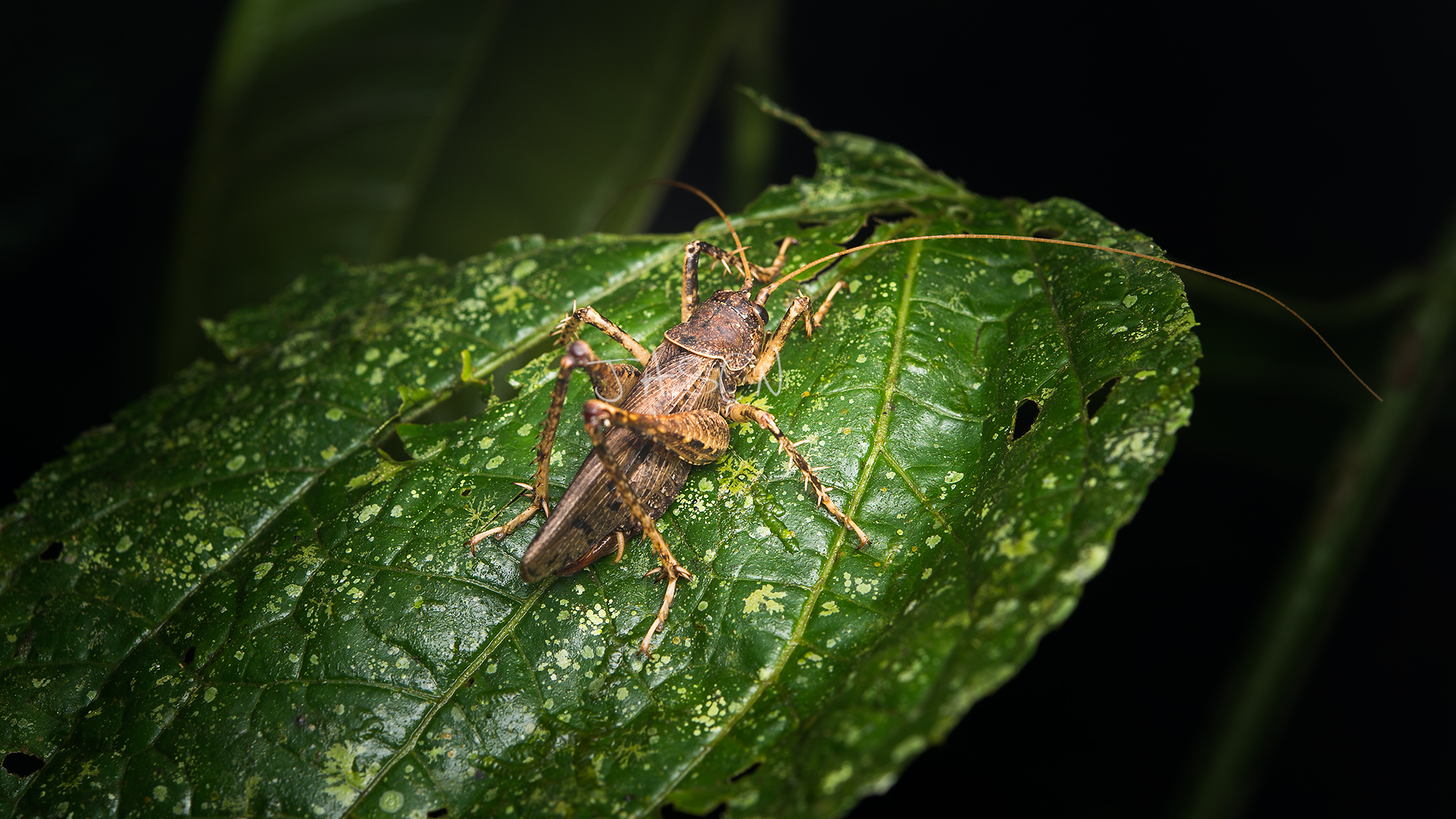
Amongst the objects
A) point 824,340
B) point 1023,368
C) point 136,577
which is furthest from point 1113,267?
point 136,577

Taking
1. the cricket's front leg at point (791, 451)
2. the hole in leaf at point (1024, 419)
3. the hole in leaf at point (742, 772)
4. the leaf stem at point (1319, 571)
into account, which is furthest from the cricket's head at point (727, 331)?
the leaf stem at point (1319, 571)

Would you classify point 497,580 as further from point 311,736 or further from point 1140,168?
point 1140,168

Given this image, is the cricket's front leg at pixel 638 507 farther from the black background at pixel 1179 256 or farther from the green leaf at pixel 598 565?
the black background at pixel 1179 256

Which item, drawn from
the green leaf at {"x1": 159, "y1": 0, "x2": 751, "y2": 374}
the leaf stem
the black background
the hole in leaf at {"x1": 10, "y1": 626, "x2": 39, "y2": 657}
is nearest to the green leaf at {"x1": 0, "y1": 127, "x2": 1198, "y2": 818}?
the hole in leaf at {"x1": 10, "y1": 626, "x2": 39, "y2": 657}

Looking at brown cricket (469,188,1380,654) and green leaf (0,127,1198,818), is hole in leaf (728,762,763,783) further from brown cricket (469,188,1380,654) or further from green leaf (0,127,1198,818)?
brown cricket (469,188,1380,654)

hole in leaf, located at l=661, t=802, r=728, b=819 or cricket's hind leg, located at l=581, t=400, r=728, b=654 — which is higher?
cricket's hind leg, located at l=581, t=400, r=728, b=654

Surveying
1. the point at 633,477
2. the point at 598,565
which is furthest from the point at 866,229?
the point at 598,565
